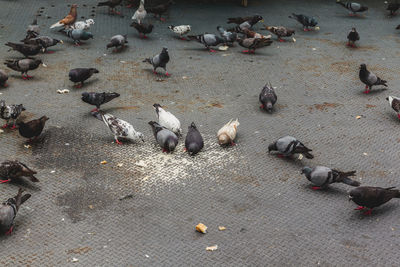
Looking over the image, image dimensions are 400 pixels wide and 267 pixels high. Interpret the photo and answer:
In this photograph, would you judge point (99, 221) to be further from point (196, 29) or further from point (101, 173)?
point (196, 29)

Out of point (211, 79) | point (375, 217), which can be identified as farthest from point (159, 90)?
point (375, 217)

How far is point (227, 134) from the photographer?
5.36m

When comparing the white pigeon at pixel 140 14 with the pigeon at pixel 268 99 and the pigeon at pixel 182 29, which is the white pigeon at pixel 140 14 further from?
the pigeon at pixel 268 99

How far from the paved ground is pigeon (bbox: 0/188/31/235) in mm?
89

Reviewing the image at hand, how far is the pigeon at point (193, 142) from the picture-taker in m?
5.18

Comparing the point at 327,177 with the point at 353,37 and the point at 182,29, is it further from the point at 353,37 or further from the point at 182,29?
the point at 182,29

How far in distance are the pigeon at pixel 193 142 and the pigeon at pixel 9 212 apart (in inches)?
70.3

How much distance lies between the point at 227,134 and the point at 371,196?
173 centimetres

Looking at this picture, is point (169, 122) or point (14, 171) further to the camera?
point (169, 122)

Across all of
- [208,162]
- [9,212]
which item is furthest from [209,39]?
[9,212]

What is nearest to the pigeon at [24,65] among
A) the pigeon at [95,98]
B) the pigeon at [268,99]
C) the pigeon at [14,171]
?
the pigeon at [95,98]

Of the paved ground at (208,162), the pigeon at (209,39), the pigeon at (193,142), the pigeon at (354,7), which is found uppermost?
the pigeon at (354,7)

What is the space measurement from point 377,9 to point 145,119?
21.9 ft

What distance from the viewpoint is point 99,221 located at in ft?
13.8
